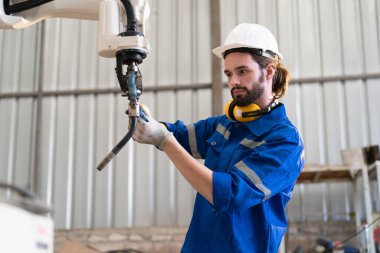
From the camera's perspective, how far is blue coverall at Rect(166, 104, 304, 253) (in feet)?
4.68

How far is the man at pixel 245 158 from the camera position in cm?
142

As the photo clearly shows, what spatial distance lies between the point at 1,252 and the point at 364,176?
3.44 metres

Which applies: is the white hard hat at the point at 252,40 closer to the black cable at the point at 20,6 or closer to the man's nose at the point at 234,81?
the man's nose at the point at 234,81

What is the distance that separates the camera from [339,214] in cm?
438

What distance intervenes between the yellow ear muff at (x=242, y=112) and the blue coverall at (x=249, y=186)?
0.06ft

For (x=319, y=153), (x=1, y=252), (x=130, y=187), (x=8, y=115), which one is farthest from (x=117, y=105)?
(x=1, y=252)

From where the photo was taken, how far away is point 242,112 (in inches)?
65.7

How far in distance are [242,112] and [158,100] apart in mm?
3264

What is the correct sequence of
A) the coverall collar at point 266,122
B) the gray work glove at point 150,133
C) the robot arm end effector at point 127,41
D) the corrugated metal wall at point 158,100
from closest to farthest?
the robot arm end effector at point 127,41 < the gray work glove at point 150,133 < the coverall collar at point 266,122 < the corrugated metal wall at point 158,100

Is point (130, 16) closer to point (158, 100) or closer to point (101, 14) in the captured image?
point (101, 14)

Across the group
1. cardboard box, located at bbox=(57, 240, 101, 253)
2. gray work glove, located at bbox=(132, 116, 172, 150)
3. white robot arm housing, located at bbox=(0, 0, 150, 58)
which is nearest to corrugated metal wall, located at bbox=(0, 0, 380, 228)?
cardboard box, located at bbox=(57, 240, 101, 253)

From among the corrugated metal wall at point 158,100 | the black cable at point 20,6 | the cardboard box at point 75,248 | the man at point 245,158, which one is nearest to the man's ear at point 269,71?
Result: the man at point 245,158

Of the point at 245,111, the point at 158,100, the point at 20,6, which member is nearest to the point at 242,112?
the point at 245,111

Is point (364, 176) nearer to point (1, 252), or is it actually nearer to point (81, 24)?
point (81, 24)
